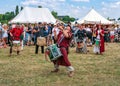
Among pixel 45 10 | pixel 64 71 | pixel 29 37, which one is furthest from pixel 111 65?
pixel 45 10

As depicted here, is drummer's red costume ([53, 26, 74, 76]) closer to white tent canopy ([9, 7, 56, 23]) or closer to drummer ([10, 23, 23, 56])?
drummer ([10, 23, 23, 56])

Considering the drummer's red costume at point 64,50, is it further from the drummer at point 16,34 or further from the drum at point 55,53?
the drummer at point 16,34

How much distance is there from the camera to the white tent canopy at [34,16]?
34.5 metres

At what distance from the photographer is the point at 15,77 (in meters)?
11.1

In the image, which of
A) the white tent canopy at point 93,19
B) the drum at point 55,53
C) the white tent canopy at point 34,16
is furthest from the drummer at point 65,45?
the white tent canopy at point 93,19

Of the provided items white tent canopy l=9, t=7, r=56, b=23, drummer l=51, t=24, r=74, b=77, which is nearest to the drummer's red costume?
drummer l=51, t=24, r=74, b=77

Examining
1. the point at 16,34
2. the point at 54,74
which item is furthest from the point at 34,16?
the point at 54,74

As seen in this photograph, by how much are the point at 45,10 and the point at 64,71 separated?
24163 mm

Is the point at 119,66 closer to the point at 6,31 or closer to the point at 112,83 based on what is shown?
the point at 112,83

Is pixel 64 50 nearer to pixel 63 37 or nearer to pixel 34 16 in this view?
pixel 63 37

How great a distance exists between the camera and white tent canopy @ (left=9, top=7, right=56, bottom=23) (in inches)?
1358

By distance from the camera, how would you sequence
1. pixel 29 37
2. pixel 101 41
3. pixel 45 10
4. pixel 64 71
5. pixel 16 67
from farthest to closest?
pixel 45 10 → pixel 29 37 → pixel 101 41 → pixel 16 67 → pixel 64 71

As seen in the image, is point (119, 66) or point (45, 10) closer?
point (119, 66)

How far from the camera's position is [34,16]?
35.2 meters
